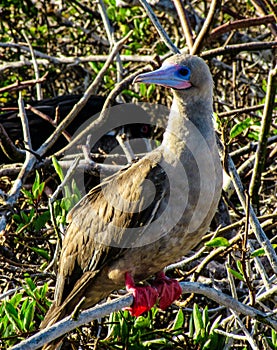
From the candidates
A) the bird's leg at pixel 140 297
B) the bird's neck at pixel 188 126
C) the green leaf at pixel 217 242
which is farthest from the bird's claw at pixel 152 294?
the bird's neck at pixel 188 126

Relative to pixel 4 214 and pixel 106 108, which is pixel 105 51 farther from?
pixel 4 214

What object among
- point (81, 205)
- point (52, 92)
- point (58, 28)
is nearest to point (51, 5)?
point (58, 28)

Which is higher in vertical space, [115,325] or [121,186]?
[121,186]

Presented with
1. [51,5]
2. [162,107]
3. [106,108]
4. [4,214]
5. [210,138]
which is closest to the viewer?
[210,138]

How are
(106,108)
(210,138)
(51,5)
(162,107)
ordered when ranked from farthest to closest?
(51,5) < (162,107) < (106,108) < (210,138)

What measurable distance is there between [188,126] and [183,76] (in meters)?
0.24

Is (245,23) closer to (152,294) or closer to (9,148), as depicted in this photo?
(9,148)

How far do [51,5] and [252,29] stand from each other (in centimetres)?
189

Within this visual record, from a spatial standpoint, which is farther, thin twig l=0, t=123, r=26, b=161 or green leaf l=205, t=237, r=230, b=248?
thin twig l=0, t=123, r=26, b=161

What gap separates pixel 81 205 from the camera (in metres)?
3.78

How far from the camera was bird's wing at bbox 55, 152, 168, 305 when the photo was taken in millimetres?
3424

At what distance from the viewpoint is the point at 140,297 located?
3373mm

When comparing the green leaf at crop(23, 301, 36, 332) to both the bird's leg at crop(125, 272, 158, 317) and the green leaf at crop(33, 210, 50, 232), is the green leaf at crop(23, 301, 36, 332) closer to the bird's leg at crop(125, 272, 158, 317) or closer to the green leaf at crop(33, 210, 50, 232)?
the bird's leg at crop(125, 272, 158, 317)

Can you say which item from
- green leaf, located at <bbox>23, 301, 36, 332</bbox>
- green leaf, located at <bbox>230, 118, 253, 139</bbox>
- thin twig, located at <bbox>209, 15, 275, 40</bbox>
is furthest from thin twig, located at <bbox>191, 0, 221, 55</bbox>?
green leaf, located at <bbox>23, 301, 36, 332</bbox>
